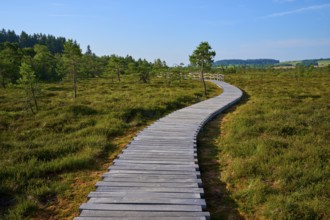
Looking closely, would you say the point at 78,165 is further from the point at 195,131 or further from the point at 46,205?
the point at 195,131

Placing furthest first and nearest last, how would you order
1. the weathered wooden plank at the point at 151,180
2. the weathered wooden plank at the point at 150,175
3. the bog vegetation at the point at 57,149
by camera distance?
1. the weathered wooden plank at the point at 150,175
2. the weathered wooden plank at the point at 151,180
3. the bog vegetation at the point at 57,149

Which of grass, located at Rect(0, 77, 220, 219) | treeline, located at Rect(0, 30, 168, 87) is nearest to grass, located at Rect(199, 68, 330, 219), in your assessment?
grass, located at Rect(0, 77, 220, 219)

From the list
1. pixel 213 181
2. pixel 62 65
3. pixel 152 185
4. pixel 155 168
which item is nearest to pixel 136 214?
pixel 152 185

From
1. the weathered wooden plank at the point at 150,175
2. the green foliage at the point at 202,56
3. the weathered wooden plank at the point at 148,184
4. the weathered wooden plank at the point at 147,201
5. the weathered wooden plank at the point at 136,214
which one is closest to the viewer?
the weathered wooden plank at the point at 136,214

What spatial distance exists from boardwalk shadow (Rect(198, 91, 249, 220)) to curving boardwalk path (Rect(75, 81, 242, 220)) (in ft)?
1.10

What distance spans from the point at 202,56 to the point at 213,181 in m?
19.2

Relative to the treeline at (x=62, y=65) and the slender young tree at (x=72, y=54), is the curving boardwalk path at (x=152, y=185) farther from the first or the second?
the slender young tree at (x=72, y=54)

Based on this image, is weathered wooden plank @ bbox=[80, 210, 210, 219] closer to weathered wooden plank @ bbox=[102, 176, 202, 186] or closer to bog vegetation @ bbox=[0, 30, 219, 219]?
bog vegetation @ bbox=[0, 30, 219, 219]

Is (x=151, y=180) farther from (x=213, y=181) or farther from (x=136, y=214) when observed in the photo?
(x=213, y=181)

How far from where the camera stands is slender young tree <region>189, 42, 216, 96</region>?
23.8m

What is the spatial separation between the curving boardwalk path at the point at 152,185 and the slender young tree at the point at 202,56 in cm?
1608

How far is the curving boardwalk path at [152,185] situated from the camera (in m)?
4.53

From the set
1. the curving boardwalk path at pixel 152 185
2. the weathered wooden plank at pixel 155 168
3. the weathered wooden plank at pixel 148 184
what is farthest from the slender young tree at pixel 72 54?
the weathered wooden plank at pixel 148 184

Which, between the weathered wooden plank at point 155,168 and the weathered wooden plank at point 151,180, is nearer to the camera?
the weathered wooden plank at point 151,180
